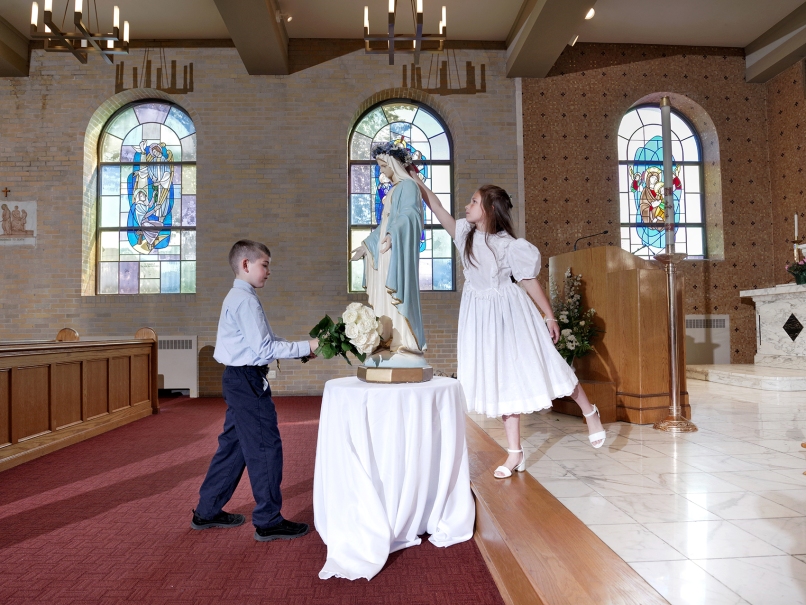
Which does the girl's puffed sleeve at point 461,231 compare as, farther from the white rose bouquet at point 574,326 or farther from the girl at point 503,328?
the white rose bouquet at point 574,326

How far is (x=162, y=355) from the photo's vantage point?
334 inches

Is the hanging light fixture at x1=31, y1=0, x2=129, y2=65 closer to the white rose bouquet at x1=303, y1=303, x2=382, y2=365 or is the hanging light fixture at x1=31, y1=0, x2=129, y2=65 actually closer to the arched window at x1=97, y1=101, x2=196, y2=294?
the arched window at x1=97, y1=101, x2=196, y2=294

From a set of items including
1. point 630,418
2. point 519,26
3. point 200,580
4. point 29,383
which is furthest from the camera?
point 519,26

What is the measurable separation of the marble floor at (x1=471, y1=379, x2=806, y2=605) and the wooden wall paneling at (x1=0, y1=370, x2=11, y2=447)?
3652 millimetres

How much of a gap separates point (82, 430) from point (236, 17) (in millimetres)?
5119

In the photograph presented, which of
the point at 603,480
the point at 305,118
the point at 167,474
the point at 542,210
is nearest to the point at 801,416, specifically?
the point at 603,480

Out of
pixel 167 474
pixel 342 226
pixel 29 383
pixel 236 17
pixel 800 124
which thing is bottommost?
pixel 167 474

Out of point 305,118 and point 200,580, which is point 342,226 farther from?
point 200,580

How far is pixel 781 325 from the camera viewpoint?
8.42 metres

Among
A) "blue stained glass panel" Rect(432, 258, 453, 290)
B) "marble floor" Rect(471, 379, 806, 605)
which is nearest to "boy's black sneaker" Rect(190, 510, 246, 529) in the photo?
"marble floor" Rect(471, 379, 806, 605)

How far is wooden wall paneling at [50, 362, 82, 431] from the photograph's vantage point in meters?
4.88

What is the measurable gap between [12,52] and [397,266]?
8.58 meters

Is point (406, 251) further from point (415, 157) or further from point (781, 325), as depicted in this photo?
point (781, 325)

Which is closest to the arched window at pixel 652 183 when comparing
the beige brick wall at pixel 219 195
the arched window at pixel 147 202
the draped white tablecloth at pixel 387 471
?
the beige brick wall at pixel 219 195
